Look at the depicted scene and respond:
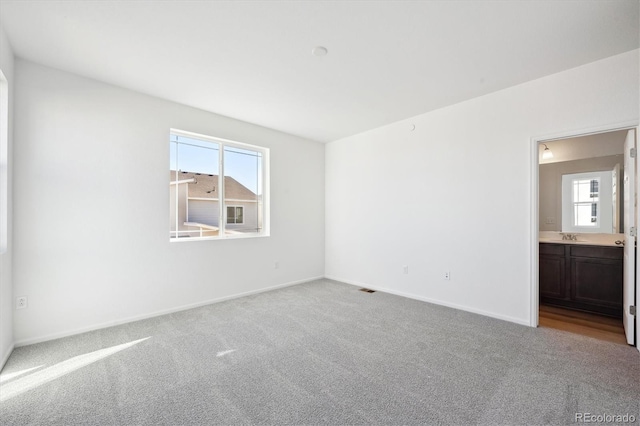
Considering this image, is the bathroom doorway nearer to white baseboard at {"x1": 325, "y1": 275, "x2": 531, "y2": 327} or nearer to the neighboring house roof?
white baseboard at {"x1": 325, "y1": 275, "x2": 531, "y2": 327}

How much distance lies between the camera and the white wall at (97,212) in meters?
2.72

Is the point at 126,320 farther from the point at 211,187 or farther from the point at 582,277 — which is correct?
the point at 582,277

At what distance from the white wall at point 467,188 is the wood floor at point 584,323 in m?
0.44

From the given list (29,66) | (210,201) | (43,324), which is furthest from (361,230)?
(29,66)

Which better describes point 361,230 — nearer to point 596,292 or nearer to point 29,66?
point 596,292

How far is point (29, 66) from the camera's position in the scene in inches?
107

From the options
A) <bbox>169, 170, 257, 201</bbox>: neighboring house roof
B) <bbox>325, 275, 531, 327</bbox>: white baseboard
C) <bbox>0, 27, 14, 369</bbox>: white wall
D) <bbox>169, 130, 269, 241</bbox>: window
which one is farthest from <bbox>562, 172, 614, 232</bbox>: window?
<bbox>0, 27, 14, 369</bbox>: white wall

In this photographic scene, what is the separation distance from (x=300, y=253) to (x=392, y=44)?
3.62 meters

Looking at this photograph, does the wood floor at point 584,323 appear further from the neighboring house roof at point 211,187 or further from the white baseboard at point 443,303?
the neighboring house roof at point 211,187

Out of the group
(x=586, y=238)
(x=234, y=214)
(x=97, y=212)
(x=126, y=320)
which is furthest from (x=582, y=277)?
(x=97, y=212)

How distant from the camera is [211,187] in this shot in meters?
4.16

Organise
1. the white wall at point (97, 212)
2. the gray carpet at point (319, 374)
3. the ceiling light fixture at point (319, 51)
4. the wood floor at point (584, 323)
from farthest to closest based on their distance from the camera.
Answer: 1. the wood floor at point (584, 323)
2. the white wall at point (97, 212)
3. the ceiling light fixture at point (319, 51)
4. the gray carpet at point (319, 374)

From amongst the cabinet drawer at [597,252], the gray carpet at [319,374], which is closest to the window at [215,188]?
the gray carpet at [319,374]

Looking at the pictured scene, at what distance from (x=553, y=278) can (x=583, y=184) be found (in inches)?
61.1
